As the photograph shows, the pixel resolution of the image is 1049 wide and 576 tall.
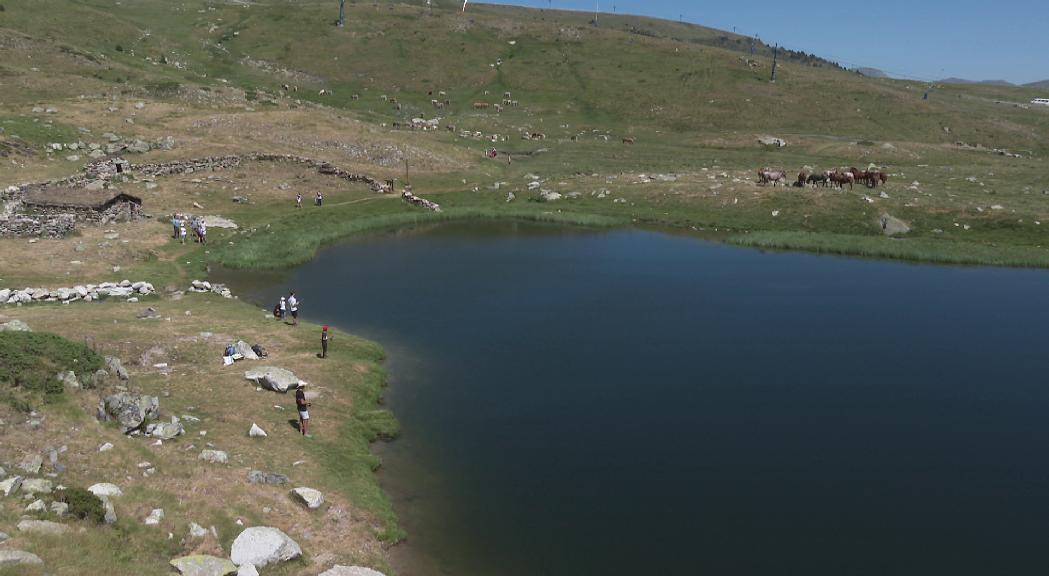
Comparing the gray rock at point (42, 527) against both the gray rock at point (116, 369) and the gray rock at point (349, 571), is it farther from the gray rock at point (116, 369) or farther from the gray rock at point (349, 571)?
the gray rock at point (116, 369)

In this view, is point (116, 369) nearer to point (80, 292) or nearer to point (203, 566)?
point (203, 566)

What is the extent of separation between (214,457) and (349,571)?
753 cm

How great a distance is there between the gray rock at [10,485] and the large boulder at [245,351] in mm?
16012

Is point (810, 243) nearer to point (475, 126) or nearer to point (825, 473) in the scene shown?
point (825, 473)

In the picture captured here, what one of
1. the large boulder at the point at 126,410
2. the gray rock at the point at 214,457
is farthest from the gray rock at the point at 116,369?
the gray rock at the point at 214,457

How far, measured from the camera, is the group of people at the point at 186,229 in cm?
5816

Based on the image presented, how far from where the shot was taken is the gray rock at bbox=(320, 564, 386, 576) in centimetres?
1886

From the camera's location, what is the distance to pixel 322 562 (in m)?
19.5

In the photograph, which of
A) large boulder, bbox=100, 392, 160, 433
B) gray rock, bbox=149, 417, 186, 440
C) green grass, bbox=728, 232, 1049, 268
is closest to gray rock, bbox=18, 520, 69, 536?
large boulder, bbox=100, 392, 160, 433

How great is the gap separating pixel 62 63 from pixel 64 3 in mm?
50887

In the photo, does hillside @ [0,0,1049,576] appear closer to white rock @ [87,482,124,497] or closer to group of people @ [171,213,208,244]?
white rock @ [87,482,124,497]

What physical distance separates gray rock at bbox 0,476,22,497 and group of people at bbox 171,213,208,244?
4408 cm

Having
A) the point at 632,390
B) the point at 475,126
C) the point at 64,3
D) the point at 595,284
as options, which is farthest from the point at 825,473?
the point at 64,3

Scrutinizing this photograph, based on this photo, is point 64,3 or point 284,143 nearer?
point 284,143
